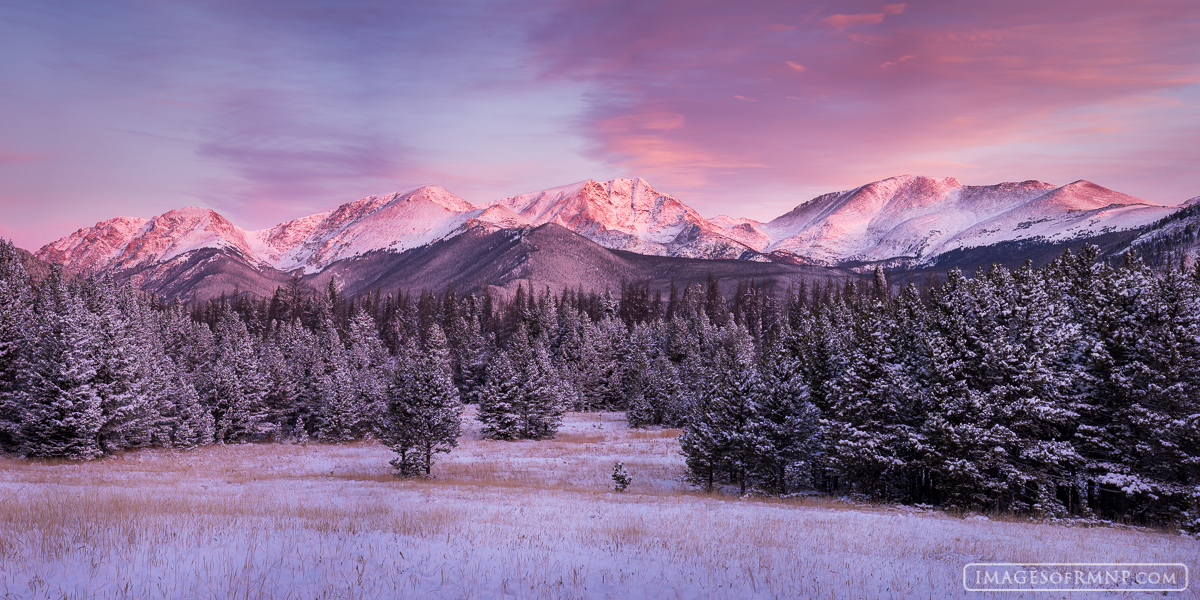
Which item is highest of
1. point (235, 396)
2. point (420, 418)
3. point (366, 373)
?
point (420, 418)

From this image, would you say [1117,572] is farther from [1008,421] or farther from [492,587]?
[1008,421]

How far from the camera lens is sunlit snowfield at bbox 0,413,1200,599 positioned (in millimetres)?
9570

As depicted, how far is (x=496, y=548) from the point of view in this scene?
1259 cm

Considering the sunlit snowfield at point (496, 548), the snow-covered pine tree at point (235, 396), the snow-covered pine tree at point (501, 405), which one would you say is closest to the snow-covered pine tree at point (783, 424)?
the sunlit snowfield at point (496, 548)

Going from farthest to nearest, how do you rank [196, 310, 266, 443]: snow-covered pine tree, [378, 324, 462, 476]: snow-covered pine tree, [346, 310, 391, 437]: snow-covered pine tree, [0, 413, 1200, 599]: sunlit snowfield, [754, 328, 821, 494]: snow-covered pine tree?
[346, 310, 391, 437]: snow-covered pine tree < [196, 310, 266, 443]: snow-covered pine tree < [378, 324, 462, 476]: snow-covered pine tree < [754, 328, 821, 494]: snow-covered pine tree < [0, 413, 1200, 599]: sunlit snowfield

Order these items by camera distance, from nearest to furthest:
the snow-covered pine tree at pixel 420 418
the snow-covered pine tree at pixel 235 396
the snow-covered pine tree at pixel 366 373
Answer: the snow-covered pine tree at pixel 420 418 → the snow-covered pine tree at pixel 235 396 → the snow-covered pine tree at pixel 366 373

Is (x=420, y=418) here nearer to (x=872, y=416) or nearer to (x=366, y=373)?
(x=872, y=416)

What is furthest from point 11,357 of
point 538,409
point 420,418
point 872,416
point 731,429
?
point 872,416

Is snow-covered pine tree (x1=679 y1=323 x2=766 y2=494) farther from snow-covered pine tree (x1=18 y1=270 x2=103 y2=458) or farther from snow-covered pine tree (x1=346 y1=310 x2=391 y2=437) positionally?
snow-covered pine tree (x1=18 y1=270 x2=103 y2=458)

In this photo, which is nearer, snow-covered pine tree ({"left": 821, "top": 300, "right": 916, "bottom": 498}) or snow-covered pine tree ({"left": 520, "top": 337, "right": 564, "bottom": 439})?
snow-covered pine tree ({"left": 821, "top": 300, "right": 916, "bottom": 498})

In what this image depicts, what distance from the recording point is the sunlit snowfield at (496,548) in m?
9.57

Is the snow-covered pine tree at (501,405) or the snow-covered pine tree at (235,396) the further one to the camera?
the snow-covered pine tree at (501,405)

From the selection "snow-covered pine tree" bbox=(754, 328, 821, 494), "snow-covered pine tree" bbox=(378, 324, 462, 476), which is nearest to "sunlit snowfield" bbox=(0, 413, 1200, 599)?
"snow-covered pine tree" bbox=(754, 328, 821, 494)

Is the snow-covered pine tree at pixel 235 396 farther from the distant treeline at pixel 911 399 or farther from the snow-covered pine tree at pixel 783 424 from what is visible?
the snow-covered pine tree at pixel 783 424
